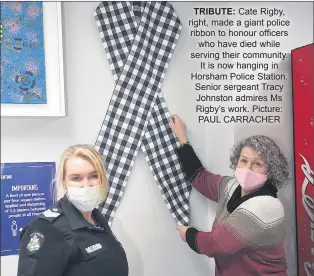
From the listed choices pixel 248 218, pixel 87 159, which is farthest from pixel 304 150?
pixel 87 159

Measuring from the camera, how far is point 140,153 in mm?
2049

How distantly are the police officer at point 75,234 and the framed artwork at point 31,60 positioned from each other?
16.3 inches

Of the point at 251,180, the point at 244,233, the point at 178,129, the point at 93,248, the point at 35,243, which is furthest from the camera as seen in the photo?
the point at 178,129

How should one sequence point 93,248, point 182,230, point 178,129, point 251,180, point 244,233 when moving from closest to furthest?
point 93,248
point 244,233
point 251,180
point 182,230
point 178,129

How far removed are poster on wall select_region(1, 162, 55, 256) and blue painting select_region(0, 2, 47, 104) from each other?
33 cm

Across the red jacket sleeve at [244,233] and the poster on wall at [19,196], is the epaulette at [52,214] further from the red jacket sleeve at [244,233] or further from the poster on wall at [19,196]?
the red jacket sleeve at [244,233]

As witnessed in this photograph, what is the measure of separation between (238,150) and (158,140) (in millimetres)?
414

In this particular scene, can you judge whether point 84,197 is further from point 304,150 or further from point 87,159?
point 304,150

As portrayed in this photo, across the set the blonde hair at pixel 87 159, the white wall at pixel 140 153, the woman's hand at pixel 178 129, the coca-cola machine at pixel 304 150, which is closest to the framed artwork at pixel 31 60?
the white wall at pixel 140 153

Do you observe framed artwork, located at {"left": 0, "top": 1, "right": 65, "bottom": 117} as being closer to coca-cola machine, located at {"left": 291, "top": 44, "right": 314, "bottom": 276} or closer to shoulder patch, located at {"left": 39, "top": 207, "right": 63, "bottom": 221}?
shoulder patch, located at {"left": 39, "top": 207, "right": 63, "bottom": 221}

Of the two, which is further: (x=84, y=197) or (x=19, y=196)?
(x=19, y=196)

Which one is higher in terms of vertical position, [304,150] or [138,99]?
[138,99]

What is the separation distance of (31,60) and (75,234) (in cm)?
87

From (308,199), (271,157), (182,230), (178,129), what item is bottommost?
(182,230)
